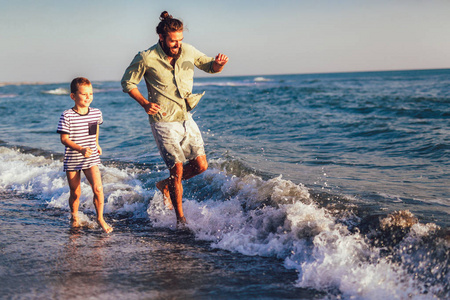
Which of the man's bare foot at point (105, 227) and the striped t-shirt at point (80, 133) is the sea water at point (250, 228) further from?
the striped t-shirt at point (80, 133)

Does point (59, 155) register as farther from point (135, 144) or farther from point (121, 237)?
point (121, 237)

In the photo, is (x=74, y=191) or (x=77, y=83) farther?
(x=74, y=191)

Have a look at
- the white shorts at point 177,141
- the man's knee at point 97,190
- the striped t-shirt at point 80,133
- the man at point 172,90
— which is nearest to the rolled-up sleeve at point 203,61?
the man at point 172,90

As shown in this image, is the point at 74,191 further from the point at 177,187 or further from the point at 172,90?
the point at 172,90

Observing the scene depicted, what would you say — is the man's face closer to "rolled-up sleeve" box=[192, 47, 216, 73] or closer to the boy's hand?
"rolled-up sleeve" box=[192, 47, 216, 73]

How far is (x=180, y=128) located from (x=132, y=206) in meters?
1.66

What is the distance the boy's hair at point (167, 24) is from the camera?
14.3 feet

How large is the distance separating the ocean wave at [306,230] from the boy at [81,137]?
951mm

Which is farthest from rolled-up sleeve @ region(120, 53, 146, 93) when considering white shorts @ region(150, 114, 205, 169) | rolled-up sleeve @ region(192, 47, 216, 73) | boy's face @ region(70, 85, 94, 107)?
rolled-up sleeve @ region(192, 47, 216, 73)

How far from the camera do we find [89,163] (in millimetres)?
4668

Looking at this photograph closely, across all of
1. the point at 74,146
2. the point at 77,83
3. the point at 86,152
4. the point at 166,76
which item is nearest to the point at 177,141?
the point at 166,76

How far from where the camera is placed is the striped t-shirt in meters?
4.46

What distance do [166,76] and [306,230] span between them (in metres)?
2.14

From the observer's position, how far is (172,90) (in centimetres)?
460
